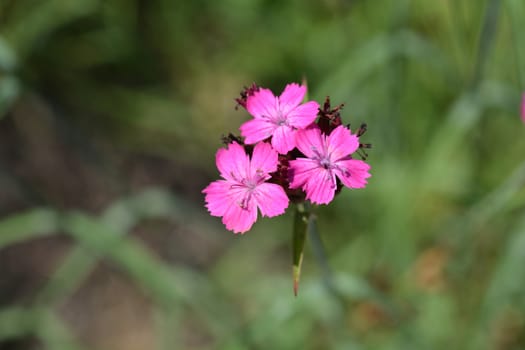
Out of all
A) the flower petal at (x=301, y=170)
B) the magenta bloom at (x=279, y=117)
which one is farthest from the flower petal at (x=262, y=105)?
the flower petal at (x=301, y=170)

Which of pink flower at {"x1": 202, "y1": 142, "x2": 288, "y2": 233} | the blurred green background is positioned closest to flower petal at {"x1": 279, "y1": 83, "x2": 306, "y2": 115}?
pink flower at {"x1": 202, "y1": 142, "x2": 288, "y2": 233}

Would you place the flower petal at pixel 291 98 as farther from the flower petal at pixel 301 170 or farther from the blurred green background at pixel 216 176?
the blurred green background at pixel 216 176

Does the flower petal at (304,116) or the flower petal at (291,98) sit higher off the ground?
the flower petal at (291,98)

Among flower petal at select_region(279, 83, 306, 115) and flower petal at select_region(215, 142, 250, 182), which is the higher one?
flower petal at select_region(279, 83, 306, 115)

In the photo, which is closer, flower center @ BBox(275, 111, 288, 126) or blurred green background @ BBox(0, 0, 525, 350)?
flower center @ BBox(275, 111, 288, 126)

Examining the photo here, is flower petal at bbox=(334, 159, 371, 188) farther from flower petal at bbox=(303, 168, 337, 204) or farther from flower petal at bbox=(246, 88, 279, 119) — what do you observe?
flower petal at bbox=(246, 88, 279, 119)

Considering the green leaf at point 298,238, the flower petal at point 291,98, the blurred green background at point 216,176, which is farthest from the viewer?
the blurred green background at point 216,176

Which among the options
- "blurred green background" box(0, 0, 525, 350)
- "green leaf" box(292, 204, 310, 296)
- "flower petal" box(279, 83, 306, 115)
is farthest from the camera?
"blurred green background" box(0, 0, 525, 350)

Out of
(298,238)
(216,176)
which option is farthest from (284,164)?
(216,176)
